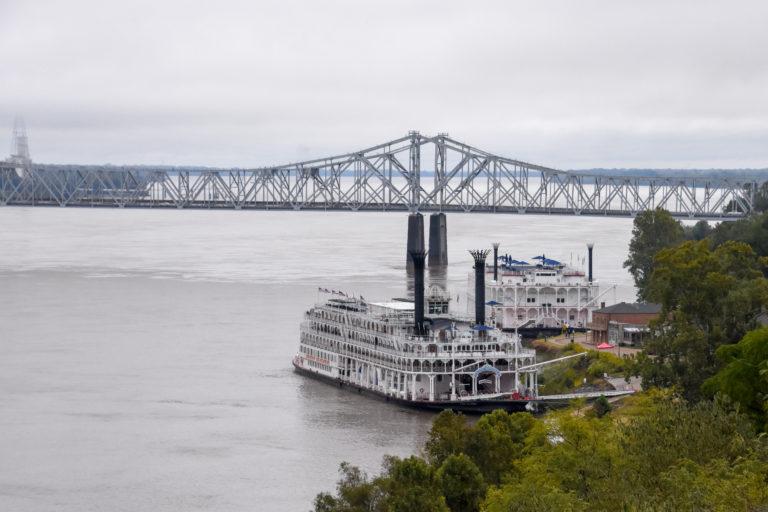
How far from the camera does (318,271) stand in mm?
113062

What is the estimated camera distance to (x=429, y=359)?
56.6 metres

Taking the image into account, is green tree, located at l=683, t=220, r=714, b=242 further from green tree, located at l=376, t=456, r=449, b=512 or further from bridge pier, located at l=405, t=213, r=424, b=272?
green tree, located at l=376, t=456, r=449, b=512

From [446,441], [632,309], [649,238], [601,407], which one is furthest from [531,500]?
[649,238]

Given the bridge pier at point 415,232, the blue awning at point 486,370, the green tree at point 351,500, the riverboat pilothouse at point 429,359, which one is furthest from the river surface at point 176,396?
the bridge pier at point 415,232

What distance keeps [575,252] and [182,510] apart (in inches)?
3622

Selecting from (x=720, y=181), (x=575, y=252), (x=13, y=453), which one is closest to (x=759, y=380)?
(x=13, y=453)

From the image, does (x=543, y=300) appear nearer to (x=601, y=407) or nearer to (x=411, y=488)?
(x=601, y=407)

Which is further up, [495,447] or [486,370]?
[495,447]

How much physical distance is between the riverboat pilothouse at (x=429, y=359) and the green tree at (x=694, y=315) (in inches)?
200

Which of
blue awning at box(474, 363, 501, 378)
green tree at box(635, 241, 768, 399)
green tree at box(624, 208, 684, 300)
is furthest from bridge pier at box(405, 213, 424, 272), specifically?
green tree at box(635, 241, 768, 399)

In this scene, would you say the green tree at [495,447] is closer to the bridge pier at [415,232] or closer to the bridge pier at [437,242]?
the bridge pier at [437,242]

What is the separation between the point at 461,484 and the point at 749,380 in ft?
27.3

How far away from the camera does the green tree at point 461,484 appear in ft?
119

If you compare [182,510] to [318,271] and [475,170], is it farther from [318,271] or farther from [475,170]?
[475,170]
